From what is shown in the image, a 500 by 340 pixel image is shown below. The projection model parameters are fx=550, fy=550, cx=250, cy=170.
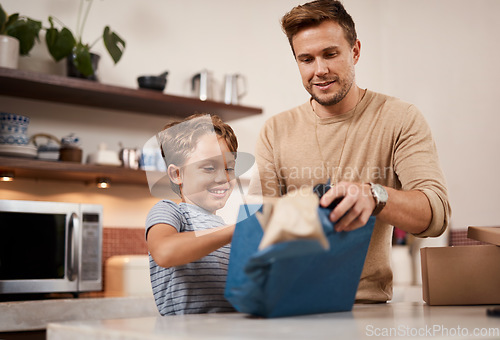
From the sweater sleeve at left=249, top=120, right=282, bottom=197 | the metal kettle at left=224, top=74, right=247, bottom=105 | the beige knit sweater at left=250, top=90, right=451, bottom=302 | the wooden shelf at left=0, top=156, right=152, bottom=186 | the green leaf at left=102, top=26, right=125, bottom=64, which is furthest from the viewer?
the metal kettle at left=224, top=74, right=247, bottom=105

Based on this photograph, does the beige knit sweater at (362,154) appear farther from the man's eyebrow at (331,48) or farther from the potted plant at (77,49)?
the potted plant at (77,49)

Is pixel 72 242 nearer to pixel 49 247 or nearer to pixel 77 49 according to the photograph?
pixel 49 247

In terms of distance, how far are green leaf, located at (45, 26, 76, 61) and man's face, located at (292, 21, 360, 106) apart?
5.01 feet

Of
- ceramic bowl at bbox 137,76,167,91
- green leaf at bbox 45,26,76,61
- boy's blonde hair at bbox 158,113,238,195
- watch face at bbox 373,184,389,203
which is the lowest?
watch face at bbox 373,184,389,203

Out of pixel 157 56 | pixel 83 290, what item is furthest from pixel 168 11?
pixel 83 290

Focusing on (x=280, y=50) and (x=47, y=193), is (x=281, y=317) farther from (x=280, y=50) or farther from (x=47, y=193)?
(x=280, y=50)

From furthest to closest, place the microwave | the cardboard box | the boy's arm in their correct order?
the microwave, the cardboard box, the boy's arm

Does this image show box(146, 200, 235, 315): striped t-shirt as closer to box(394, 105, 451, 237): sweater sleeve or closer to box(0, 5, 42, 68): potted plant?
box(394, 105, 451, 237): sweater sleeve

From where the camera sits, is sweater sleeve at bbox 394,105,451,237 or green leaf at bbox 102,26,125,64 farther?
green leaf at bbox 102,26,125,64

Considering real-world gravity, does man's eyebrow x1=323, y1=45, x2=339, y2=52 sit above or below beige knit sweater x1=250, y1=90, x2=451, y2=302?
above

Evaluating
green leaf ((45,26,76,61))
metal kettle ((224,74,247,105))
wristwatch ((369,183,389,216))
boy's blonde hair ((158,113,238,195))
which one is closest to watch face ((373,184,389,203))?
wristwatch ((369,183,389,216))

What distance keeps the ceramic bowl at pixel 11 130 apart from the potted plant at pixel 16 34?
0.77ft

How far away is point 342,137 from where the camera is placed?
1.60 meters

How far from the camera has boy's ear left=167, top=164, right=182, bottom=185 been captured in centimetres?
125
